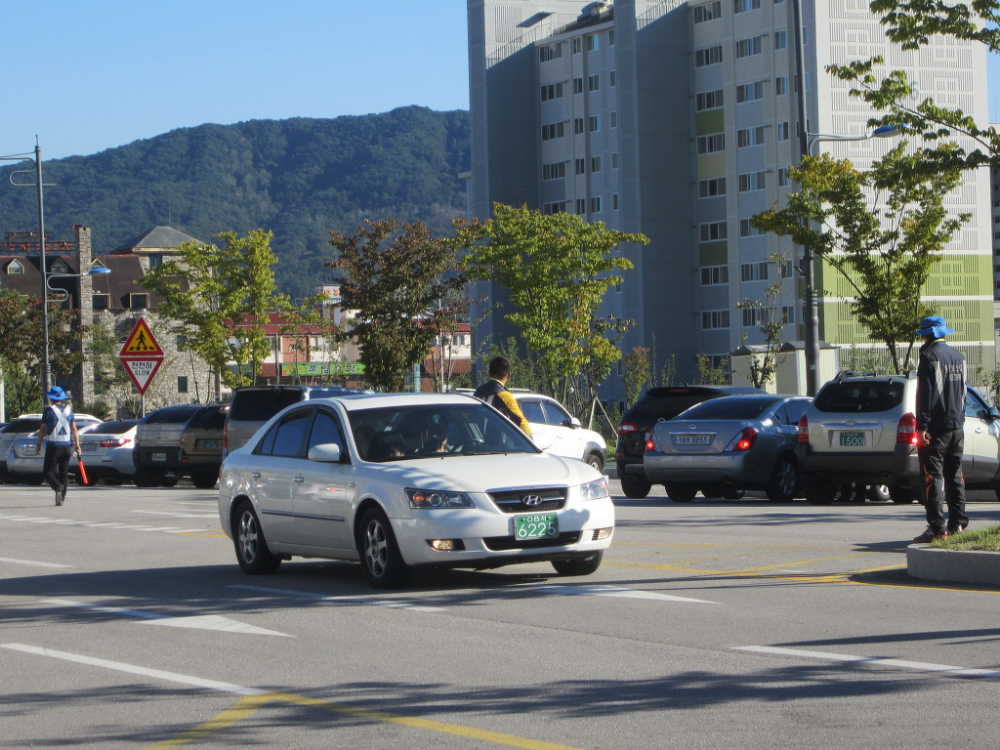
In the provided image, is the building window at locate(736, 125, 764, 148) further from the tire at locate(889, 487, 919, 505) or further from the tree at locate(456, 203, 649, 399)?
the tire at locate(889, 487, 919, 505)

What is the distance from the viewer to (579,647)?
8.57 meters

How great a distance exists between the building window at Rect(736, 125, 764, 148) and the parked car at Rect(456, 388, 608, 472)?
60396 mm

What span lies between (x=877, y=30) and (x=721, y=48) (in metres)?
9.13

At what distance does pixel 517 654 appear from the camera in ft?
27.6

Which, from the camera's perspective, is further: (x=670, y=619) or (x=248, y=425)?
(x=248, y=425)

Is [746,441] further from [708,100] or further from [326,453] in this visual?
[708,100]

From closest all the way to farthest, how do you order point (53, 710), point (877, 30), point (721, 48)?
point (53, 710)
point (877, 30)
point (721, 48)

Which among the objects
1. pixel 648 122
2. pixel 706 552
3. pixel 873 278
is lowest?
pixel 706 552

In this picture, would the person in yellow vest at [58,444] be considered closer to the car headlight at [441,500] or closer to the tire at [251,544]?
the tire at [251,544]

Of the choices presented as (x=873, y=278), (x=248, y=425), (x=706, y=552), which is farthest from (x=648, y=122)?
(x=706, y=552)

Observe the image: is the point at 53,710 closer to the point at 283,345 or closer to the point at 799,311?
the point at 799,311

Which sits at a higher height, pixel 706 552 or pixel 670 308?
pixel 670 308

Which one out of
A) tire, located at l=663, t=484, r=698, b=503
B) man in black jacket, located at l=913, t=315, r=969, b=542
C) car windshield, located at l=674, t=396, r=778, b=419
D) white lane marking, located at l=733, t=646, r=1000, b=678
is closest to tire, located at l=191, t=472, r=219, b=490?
tire, located at l=663, t=484, r=698, b=503

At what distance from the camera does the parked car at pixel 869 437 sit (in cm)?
1847
